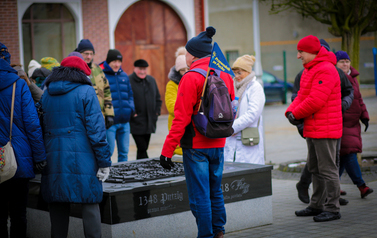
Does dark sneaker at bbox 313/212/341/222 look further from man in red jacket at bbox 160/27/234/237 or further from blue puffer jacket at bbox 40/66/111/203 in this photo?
blue puffer jacket at bbox 40/66/111/203

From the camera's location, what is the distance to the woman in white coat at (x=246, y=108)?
639cm

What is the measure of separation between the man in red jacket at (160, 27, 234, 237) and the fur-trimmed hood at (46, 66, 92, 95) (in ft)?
2.85

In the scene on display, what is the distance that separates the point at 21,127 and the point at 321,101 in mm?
3010

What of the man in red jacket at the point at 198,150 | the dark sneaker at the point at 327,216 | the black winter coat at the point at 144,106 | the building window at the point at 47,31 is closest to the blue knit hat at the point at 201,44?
the man in red jacket at the point at 198,150

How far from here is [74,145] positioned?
4.48 metres

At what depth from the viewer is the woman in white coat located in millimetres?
6391

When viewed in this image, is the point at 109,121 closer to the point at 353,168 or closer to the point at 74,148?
the point at 74,148

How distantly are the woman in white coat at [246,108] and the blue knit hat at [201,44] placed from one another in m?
1.91

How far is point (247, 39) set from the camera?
25484mm

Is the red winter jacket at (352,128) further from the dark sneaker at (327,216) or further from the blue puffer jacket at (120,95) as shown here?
the blue puffer jacket at (120,95)

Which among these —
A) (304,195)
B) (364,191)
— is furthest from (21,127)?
(364,191)

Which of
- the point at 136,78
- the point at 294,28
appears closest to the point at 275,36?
the point at 294,28

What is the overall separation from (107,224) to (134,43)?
16.1 m

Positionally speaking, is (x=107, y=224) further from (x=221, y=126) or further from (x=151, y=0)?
(x=151, y=0)
